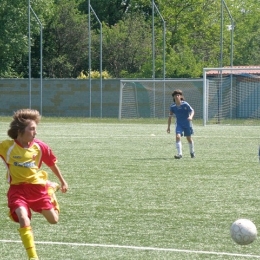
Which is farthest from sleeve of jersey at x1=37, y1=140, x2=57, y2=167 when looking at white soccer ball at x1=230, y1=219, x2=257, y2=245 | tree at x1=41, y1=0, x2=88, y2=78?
tree at x1=41, y1=0, x2=88, y2=78

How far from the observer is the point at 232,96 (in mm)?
37969

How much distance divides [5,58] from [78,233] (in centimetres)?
4279

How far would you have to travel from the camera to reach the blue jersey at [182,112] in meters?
18.1

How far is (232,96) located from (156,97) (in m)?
4.84

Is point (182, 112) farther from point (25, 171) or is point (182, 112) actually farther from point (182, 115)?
point (25, 171)

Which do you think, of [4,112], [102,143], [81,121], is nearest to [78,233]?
[102,143]

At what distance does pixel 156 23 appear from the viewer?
184 feet

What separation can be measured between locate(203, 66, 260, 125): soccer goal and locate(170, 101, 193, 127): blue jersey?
17.8m

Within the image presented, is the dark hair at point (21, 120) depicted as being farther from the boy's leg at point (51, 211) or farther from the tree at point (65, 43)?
the tree at point (65, 43)

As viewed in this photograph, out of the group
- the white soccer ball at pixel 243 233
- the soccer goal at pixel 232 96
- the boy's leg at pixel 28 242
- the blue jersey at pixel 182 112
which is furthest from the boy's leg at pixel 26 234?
the soccer goal at pixel 232 96

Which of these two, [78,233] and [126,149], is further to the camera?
[126,149]

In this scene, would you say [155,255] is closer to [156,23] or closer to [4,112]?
[4,112]

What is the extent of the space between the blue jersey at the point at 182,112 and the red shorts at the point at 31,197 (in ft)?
36.7

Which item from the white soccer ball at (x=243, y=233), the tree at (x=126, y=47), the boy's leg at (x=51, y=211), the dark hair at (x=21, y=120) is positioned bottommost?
the white soccer ball at (x=243, y=233)
